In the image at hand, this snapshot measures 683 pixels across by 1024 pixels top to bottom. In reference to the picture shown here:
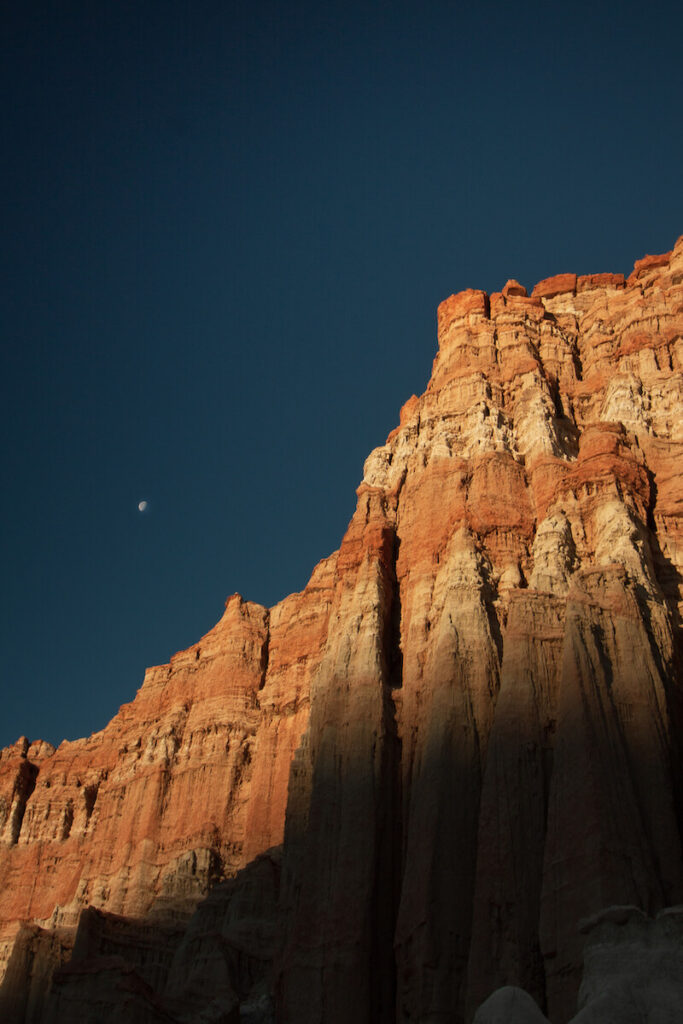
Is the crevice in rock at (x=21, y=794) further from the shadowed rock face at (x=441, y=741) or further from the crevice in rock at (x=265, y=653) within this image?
the crevice in rock at (x=265, y=653)

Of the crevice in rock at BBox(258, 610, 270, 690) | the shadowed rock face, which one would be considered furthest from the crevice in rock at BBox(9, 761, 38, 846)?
the crevice in rock at BBox(258, 610, 270, 690)

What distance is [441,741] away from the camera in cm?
3175

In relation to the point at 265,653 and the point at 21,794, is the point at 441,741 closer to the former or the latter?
the point at 265,653

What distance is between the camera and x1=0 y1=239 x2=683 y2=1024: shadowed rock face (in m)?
27.6

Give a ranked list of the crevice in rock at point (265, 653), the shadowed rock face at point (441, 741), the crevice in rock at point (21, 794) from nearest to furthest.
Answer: the shadowed rock face at point (441, 741) → the crevice in rock at point (265, 653) → the crevice in rock at point (21, 794)

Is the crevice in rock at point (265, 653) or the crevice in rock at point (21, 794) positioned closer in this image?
the crevice in rock at point (265, 653)

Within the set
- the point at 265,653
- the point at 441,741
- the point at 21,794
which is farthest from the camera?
the point at 21,794

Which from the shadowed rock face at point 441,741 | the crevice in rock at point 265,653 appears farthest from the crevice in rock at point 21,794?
the crevice in rock at point 265,653

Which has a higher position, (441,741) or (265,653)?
(265,653)

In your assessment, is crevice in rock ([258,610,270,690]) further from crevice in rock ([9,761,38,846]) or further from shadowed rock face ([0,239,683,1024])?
crevice in rock ([9,761,38,846])

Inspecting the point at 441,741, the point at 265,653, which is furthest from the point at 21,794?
Result: the point at 441,741

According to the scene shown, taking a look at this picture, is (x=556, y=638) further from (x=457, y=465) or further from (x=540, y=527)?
(x=457, y=465)

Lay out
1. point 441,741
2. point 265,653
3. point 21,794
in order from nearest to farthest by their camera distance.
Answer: point 441,741 < point 265,653 < point 21,794

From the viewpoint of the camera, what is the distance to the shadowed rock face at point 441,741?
2762 cm
